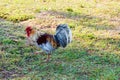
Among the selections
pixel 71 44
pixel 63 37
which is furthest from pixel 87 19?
pixel 63 37

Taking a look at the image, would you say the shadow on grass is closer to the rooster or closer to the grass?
the grass

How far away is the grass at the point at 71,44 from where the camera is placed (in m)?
5.85

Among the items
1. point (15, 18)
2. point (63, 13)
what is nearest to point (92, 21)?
point (63, 13)

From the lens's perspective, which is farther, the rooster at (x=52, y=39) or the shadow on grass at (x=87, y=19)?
the shadow on grass at (x=87, y=19)

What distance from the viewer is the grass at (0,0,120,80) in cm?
585

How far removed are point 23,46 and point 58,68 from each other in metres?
1.30

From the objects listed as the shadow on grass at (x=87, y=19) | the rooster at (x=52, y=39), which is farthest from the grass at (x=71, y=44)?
the rooster at (x=52, y=39)

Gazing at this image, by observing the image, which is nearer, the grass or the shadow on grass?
the grass

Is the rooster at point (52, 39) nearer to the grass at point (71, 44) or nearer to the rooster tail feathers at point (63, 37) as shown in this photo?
the rooster tail feathers at point (63, 37)

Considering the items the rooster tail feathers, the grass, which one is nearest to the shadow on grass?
the grass

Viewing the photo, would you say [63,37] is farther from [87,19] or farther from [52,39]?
[87,19]

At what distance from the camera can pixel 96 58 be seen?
6.48 metres

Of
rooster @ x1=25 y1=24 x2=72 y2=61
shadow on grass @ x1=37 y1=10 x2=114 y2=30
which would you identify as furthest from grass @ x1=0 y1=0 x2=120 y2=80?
rooster @ x1=25 y1=24 x2=72 y2=61

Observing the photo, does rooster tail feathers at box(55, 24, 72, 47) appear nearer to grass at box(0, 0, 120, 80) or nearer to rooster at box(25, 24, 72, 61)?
rooster at box(25, 24, 72, 61)
